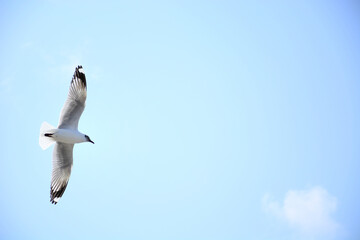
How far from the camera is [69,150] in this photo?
9055 mm

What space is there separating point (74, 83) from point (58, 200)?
8.79ft

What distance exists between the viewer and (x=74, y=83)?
28.8 feet

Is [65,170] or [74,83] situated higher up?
[74,83]

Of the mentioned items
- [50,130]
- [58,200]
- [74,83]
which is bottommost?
[58,200]

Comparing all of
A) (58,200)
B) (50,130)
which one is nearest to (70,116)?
(50,130)

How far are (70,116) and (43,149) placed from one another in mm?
888

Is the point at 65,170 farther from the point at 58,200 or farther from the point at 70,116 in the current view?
the point at 70,116

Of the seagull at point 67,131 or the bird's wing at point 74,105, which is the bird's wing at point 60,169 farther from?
the bird's wing at point 74,105

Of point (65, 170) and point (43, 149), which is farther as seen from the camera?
point (65, 170)

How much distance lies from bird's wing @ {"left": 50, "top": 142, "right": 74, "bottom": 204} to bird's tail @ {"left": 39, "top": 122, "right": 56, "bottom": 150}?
315 mm

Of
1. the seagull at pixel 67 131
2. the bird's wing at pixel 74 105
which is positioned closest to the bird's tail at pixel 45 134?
the seagull at pixel 67 131

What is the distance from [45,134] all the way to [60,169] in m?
1.05

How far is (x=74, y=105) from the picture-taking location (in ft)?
28.4

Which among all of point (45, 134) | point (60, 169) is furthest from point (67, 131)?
point (60, 169)
